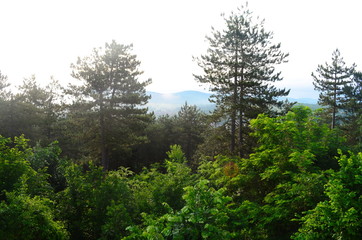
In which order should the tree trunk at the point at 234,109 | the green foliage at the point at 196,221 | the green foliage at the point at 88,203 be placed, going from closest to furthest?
the green foliage at the point at 196,221 < the green foliage at the point at 88,203 < the tree trunk at the point at 234,109

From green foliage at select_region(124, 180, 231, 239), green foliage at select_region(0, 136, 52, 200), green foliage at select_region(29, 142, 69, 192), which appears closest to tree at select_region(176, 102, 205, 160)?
green foliage at select_region(29, 142, 69, 192)

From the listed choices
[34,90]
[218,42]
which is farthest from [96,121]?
[34,90]

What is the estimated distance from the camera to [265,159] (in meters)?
9.59

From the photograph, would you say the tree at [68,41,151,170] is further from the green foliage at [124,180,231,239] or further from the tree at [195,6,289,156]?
the green foliage at [124,180,231,239]

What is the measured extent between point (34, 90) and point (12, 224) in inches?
1105

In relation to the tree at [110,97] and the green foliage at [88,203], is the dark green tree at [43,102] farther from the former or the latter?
the green foliage at [88,203]

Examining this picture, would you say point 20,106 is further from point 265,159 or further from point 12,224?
point 265,159

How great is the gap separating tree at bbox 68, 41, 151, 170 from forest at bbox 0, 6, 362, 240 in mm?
89

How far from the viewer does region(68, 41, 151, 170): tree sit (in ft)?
67.2

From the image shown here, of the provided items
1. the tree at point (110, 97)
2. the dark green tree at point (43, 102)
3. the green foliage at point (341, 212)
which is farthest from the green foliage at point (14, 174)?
the dark green tree at point (43, 102)

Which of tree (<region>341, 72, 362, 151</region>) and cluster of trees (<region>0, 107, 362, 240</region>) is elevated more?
tree (<region>341, 72, 362, 151</region>)

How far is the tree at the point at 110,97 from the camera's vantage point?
20.5 m

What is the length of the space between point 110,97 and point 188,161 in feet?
31.8

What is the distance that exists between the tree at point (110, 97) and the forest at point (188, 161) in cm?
9
